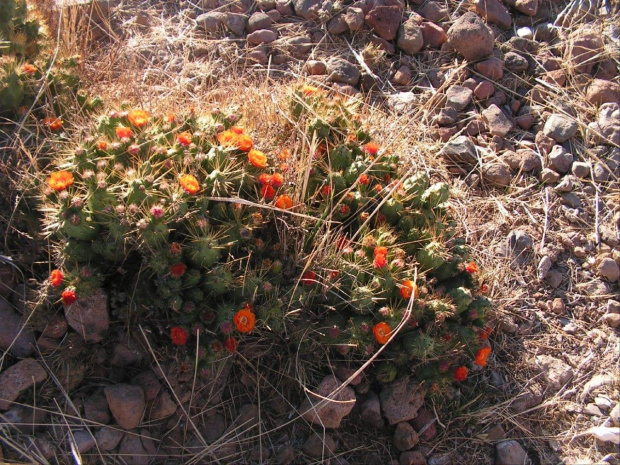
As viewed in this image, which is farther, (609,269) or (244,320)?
(609,269)

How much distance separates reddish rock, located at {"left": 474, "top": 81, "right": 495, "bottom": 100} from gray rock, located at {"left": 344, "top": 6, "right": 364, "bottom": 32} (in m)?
1.13

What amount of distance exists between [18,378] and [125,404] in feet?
1.78

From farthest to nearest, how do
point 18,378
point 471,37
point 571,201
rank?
point 471,37, point 571,201, point 18,378

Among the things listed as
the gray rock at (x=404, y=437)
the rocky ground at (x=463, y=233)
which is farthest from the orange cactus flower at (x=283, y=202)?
the gray rock at (x=404, y=437)

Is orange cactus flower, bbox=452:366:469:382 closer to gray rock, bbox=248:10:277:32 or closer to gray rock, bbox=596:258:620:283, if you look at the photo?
gray rock, bbox=596:258:620:283

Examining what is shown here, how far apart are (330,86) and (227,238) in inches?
82.8

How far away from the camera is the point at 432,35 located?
497 centimetres

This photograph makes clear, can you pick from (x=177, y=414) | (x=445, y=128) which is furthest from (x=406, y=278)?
(x=445, y=128)

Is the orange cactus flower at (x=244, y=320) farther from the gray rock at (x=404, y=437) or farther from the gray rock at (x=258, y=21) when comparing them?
the gray rock at (x=258, y=21)

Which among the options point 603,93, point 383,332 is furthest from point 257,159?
point 603,93

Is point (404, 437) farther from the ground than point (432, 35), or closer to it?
closer to it

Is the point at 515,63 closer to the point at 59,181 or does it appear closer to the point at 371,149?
the point at 371,149

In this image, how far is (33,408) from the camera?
2.86 m

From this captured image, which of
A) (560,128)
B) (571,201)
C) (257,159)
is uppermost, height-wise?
(257,159)
